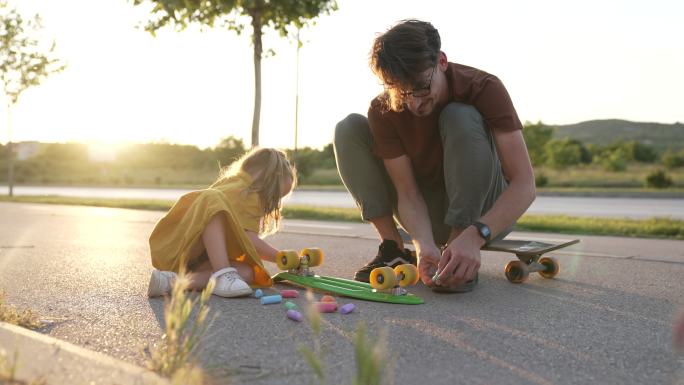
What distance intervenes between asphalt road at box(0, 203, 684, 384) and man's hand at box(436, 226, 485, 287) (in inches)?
7.5

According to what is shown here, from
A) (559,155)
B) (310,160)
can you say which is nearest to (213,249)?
(310,160)

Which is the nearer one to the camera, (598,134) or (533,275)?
(533,275)

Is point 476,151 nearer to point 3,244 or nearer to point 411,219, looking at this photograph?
point 411,219

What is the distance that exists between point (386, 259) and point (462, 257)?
0.96 m

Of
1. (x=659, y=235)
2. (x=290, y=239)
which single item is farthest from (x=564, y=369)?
(x=659, y=235)

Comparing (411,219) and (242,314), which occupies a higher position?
(411,219)

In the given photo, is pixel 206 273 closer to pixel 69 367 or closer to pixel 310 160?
pixel 69 367

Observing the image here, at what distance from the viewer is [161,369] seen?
1.90 m

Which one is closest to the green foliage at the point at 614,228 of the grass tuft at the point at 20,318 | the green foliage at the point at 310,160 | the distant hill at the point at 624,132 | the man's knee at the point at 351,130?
the man's knee at the point at 351,130

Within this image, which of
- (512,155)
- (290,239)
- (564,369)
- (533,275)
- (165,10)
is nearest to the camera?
(564,369)

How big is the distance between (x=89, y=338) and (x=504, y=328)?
1.65 meters

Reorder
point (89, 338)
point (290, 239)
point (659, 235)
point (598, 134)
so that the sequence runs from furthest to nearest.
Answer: point (598, 134) < point (659, 235) < point (290, 239) < point (89, 338)

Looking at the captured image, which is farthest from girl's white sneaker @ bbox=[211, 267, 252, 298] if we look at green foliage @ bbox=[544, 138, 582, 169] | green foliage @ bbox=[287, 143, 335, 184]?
green foliage @ bbox=[544, 138, 582, 169]

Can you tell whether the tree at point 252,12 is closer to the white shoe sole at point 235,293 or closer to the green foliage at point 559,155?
the white shoe sole at point 235,293
